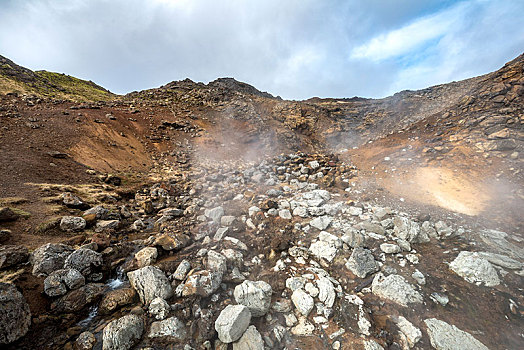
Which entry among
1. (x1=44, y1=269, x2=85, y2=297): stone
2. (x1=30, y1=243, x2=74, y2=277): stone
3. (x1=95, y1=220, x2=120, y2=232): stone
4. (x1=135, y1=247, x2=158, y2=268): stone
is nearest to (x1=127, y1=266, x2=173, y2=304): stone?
(x1=135, y1=247, x2=158, y2=268): stone

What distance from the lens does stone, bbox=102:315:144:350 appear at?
116 inches

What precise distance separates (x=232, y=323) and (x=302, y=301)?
143 cm

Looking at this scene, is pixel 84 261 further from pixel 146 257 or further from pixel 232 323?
pixel 232 323

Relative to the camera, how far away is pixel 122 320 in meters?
3.13

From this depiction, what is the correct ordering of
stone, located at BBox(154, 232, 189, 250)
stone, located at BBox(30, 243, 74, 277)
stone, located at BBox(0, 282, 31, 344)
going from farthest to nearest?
stone, located at BBox(154, 232, 189, 250) < stone, located at BBox(30, 243, 74, 277) < stone, located at BBox(0, 282, 31, 344)

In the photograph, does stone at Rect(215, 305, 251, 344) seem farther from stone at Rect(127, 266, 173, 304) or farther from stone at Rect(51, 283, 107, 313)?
stone at Rect(51, 283, 107, 313)

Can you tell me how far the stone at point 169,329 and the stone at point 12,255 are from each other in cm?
346

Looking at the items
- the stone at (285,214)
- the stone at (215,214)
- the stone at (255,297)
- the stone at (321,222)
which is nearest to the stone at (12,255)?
the stone at (215,214)

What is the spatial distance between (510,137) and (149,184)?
1743 centimetres

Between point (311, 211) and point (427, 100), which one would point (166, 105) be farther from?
point (427, 100)

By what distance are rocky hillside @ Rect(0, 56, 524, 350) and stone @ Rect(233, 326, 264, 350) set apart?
27mm

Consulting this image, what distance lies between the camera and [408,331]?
3.09 metres

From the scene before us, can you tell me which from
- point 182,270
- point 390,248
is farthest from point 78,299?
point 390,248

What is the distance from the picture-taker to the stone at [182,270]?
4188mm
